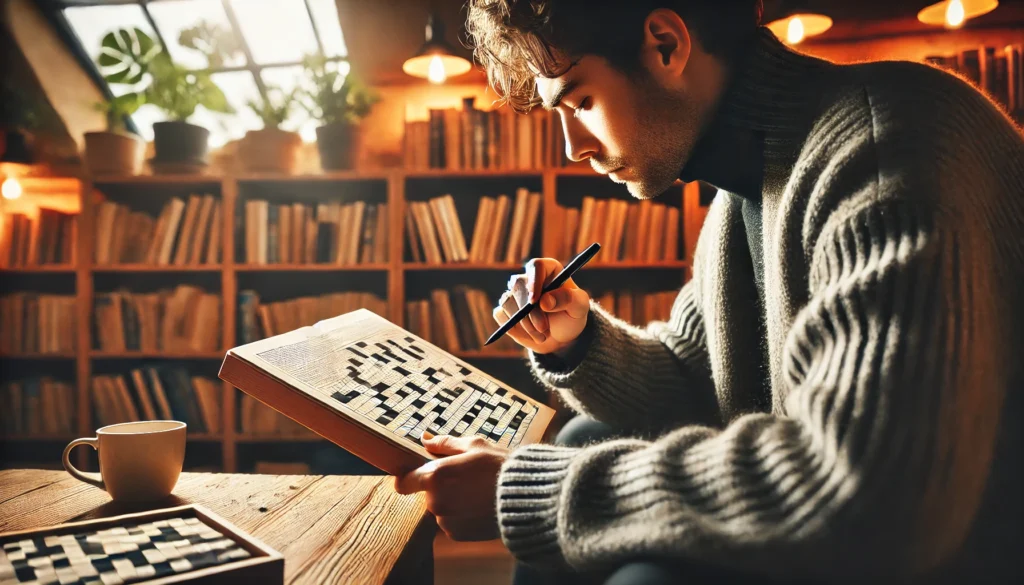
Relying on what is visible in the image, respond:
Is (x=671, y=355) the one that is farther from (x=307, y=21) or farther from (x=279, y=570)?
(x=307, y=21)

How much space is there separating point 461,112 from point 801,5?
1462mm

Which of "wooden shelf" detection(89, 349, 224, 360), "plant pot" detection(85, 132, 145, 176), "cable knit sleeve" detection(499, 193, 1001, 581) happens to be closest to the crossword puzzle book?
"cable knit sleeve" detection(499, 193, 1001, 581)

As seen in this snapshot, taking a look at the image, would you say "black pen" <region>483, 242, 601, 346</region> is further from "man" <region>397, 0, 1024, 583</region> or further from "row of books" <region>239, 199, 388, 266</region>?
"row of books" <region>239, 199, 388, 266</region>

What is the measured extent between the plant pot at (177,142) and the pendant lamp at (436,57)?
36.3 inches

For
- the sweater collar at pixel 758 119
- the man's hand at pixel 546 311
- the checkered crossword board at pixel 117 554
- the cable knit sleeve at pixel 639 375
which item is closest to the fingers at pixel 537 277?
the man's hand at pixel 546 311

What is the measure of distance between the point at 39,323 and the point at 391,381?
2.61 metres

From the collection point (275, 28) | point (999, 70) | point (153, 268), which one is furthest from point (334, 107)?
point (999, 70)

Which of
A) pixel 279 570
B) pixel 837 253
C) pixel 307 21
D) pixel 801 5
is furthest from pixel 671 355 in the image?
pixel 307 21

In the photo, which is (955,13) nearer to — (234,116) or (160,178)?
(234,116)

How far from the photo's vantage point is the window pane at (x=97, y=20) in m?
3.30

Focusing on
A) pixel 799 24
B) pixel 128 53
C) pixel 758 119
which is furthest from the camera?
pixel 128 53

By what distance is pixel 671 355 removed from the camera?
3.62ft

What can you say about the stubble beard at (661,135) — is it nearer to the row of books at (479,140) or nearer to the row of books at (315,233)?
the row of books at (479,140)

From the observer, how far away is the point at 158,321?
2.72 metres
